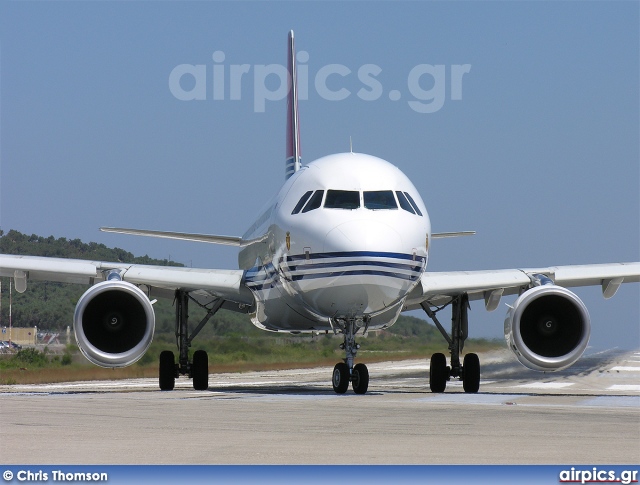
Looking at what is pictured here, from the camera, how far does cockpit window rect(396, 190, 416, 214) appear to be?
17734 millimetres

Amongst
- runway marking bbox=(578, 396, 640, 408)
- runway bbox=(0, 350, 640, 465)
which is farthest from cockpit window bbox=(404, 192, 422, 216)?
runway marking bbox=(578, 396, 640, 408)

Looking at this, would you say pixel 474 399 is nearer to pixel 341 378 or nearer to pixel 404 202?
pixel 341 378

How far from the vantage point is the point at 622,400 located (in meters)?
16.7

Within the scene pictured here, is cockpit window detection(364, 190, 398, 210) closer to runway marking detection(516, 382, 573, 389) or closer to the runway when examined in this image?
the runway

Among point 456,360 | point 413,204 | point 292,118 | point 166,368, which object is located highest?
point 292,118

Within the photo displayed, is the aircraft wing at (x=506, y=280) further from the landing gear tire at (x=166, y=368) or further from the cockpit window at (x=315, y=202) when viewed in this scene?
the landing gear tire at (x=166, y=368)

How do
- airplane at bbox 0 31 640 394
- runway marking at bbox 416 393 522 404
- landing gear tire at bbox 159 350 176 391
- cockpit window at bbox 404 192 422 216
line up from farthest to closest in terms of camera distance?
landing gear tire at bbox 159 350 176 391 < cockpit window at bbox 404 192 422 216 < airplane at bbox 0 31 640 394 < runway marking at bbox 416 393 522 404

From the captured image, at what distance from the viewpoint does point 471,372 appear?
2052 centimetres

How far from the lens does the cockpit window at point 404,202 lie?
1773 centimetres

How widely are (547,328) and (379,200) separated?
3666 millimetres

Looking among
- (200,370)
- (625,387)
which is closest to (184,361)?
(200,370)

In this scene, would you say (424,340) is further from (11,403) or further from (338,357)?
(11,403)

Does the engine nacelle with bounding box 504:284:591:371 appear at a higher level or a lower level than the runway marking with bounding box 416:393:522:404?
higher

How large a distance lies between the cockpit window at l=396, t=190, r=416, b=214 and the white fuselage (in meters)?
0.02
